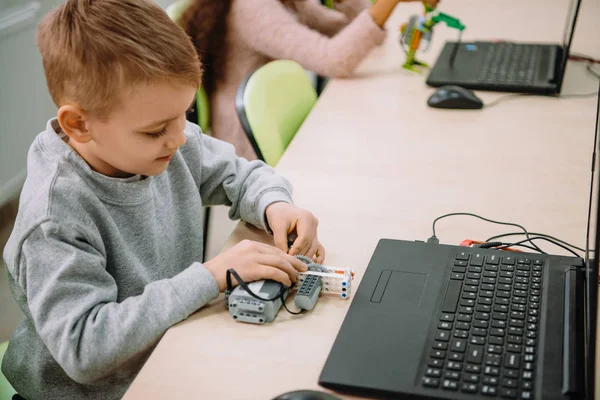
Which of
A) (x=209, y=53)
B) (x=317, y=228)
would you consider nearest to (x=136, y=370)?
(x=317, y=228)

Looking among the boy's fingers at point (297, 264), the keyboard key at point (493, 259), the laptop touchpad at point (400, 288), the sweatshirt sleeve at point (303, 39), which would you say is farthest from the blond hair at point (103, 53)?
the sweatshirt sleeve at point (303, 39)

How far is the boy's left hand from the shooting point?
99 centimetres

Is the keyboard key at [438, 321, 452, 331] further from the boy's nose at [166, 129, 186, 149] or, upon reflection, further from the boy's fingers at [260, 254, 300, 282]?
the boy's nose at [166, 129, 186, 149]

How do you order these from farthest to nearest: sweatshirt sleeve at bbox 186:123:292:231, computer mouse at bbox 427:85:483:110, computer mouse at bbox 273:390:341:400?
computer mouse at bbox 427:85:483:110, sweatshirt sleeve at bbox 186:123:292:231, computer mouse at bbox 273:390:341:400

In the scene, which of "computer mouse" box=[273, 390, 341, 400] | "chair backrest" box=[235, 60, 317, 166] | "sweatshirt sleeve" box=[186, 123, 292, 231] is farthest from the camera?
"chair backrest" box=[235, 60, 317, 166]

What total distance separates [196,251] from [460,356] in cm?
58

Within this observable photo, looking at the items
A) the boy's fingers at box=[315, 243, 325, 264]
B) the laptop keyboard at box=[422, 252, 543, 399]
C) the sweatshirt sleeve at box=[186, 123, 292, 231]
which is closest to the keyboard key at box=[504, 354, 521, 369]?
the laptop keyboard at box=[422, 252, 543, 399]

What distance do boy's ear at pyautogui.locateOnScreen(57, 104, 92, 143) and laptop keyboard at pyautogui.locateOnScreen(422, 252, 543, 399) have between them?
0.53 m

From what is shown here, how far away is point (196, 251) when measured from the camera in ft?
3.93

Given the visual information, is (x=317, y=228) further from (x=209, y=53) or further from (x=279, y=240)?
(x=209, y=53)

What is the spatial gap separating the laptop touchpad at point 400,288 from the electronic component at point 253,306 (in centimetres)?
13

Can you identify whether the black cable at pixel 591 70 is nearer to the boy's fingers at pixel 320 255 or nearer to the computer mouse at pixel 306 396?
the boy's fingers at pixel 320 255

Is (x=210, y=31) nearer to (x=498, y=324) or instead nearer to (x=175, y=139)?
(x=175, y=139)

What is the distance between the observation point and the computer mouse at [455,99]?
1.59 m
